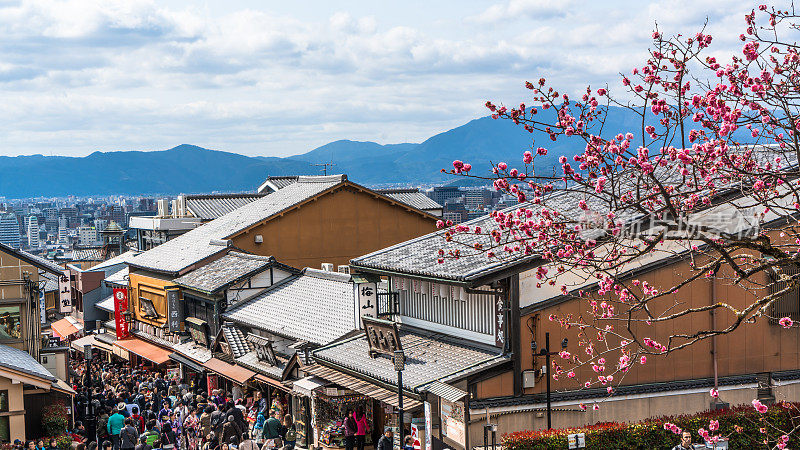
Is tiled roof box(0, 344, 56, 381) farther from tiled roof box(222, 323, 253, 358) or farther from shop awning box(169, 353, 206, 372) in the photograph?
tiled roof box(222, 323, 253, 358)

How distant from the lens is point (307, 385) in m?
24.4

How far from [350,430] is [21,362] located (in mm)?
11427

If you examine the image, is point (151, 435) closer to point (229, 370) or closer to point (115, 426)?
point (115, 426)

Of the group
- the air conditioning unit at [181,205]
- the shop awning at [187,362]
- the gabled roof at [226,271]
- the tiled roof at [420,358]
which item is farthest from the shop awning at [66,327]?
the tiled roof at [420,358]

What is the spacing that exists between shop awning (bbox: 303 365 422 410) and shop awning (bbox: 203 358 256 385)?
4.22m

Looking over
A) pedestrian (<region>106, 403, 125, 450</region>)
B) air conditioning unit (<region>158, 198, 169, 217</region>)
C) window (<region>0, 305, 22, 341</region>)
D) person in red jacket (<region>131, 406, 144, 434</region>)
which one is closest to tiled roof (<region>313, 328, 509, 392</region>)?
person in red jacket (<region>131, 406, 144, 434</region>)

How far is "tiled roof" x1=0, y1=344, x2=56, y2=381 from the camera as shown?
2572 cm

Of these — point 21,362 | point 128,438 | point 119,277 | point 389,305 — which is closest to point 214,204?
point 119,277

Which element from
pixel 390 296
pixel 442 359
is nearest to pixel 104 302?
pixel 390 296

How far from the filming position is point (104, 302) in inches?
2063

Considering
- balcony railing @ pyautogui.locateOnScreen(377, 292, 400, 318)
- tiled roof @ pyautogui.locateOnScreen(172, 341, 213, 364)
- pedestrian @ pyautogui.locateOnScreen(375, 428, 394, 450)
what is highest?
balcony railing @ pyautogui.locateOnScreen(377, 292, 400, 318)

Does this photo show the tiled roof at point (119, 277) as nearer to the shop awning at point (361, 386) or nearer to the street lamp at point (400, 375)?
the shop awning at point (361, 386)

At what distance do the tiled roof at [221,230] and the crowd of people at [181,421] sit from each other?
6.89 metres

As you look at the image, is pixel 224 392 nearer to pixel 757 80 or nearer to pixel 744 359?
pixel 744 359
